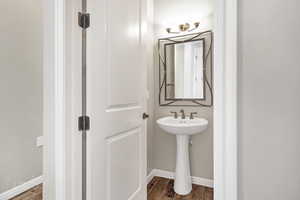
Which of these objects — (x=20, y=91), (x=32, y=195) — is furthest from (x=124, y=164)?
(x=20, y=91)

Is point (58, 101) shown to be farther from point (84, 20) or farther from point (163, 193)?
point (163, 193)

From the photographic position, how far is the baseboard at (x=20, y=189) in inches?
70.6

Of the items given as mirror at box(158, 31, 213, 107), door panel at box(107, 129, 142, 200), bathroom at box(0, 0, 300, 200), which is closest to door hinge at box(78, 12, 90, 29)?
bathroom at box(0, 0, 300, 200)

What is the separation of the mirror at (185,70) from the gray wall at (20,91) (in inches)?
66.0

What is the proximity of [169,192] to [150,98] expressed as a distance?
1.13m

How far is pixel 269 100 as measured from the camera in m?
0.60

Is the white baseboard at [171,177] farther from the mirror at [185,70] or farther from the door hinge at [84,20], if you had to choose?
the door hinge at [84,20]

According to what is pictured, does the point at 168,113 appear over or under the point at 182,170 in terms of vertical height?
over

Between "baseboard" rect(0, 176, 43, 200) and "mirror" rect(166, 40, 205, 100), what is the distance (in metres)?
1.95

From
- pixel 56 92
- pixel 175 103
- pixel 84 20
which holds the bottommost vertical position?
pixel 175 103

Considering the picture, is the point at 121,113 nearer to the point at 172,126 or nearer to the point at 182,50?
the point at 172,126

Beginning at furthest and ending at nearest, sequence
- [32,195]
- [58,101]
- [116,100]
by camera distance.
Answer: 1. [32,195]
2. [116,100]
3. [58,101]

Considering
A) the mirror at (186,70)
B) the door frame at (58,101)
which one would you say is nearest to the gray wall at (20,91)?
the door frame at (58,101)

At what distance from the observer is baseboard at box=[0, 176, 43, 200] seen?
1.79 meters
